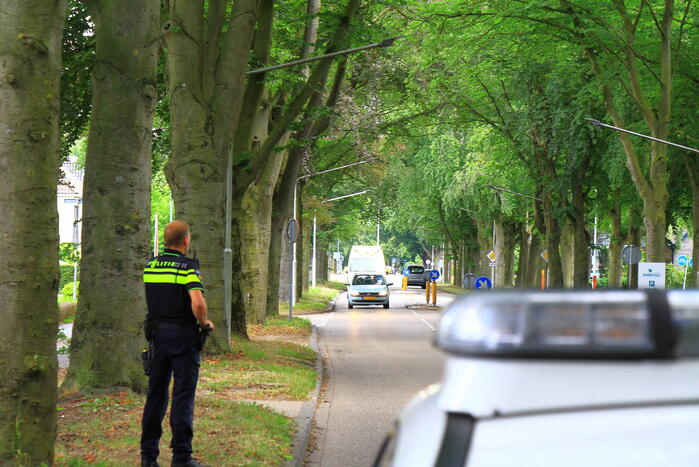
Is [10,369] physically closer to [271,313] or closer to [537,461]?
[537,461]

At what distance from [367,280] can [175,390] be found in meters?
40.7

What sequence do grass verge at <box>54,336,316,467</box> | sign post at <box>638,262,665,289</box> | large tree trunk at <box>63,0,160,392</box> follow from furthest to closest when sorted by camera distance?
sign post at <box>638,262,665,289</box> < large tree trunk at <box>63,0,160,392</box> < grass verge at <box>54,336,316,467</box>

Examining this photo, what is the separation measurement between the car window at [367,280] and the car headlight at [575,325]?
1828 inches

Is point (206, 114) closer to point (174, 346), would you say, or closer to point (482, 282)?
point (174, 346)

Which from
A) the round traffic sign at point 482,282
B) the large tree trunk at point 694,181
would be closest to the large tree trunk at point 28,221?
the round traffic sign at point 482,282

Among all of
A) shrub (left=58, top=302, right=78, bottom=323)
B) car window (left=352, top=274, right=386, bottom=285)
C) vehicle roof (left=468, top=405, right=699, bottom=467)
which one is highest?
vehicle roof (left=468, top=405, right=699, bottom=467)

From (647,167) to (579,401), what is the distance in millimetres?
32917

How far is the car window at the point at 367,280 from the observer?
4809 centimetres

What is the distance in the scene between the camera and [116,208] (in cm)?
1043

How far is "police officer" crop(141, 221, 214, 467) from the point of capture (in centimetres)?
755

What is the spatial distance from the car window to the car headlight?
152 feet

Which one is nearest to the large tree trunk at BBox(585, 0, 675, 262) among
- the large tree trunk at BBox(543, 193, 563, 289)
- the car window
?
the large tree trunk at BBox(543, 193, 563, 289)

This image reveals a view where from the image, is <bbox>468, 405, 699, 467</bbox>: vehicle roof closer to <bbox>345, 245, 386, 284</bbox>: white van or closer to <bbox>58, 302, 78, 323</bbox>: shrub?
<bbox>58, 302, 78, 323</bbox>: shrub

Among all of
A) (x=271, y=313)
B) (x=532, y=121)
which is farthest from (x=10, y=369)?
(x=532, y=121)
